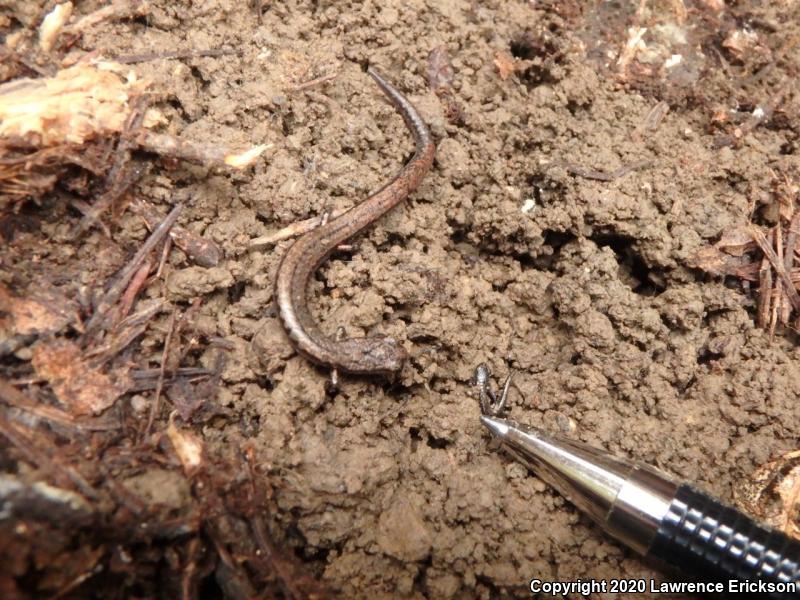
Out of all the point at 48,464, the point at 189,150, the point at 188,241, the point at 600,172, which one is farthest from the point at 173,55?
the point at 600,172

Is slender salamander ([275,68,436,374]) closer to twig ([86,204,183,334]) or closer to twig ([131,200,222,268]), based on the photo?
twig ([131,200,222,268])

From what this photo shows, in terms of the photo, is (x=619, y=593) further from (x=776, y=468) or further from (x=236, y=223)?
(x=236, y=223)

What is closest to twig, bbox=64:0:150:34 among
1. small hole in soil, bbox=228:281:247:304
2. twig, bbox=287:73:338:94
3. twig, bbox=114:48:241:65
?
twig, bbox=114:48:241:65

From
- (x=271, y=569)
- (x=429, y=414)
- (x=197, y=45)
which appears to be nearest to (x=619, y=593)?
(x=429, y=414)

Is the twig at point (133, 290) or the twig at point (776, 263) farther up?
the twig at point (776, 263)

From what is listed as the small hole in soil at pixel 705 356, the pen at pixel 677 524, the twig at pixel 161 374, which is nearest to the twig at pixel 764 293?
the small hole in soil at pixel 705 356

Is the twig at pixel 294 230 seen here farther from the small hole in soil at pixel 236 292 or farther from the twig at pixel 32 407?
the twig at pixel 32 407
